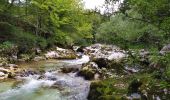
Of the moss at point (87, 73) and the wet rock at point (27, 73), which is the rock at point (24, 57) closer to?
the wet rock at point (27, 73)

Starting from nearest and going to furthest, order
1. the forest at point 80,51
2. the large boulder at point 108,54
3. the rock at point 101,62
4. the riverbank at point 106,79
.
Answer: the forest at point 80,51 < the riverbank at point 106,79 < the rock at point 101,62 < the large boulder at point 108,54

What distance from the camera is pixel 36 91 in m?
14.1

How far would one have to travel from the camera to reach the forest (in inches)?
221

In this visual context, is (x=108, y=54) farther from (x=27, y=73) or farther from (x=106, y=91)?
(x=106, y=91)

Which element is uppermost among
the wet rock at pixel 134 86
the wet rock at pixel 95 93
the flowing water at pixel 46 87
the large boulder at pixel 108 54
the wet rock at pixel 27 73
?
the wet rock at pixel 134 86

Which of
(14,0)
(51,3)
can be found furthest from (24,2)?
(51,3)

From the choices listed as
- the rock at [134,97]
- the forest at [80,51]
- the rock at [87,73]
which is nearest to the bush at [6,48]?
the forest at [80,51]

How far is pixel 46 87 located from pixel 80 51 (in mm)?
22588

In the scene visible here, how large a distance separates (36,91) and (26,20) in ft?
61.3

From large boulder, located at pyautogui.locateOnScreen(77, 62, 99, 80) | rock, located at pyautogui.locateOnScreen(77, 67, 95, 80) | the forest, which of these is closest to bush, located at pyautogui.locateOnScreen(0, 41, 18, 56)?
the forest

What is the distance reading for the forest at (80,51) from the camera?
560 cm

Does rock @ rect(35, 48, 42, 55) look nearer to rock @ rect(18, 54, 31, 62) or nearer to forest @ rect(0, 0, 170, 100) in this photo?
forest @ rect(0, 0, 170, 100)

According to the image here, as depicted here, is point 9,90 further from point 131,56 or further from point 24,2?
point 24,2

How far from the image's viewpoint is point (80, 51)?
3734 centimetres
